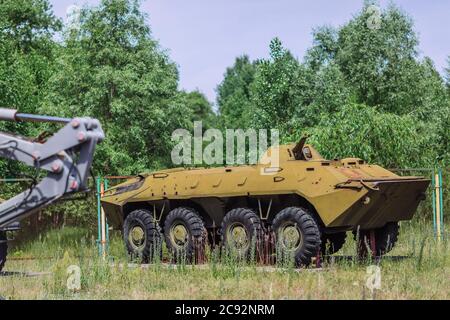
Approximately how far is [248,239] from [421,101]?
1022 inches

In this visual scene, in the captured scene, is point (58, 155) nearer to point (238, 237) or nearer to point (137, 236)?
point (238, 237)

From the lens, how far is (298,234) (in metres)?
13.6

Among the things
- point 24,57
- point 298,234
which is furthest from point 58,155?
point 24,57

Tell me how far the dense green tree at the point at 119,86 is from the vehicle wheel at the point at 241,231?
373 inches

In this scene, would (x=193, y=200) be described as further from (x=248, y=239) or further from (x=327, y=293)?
(x=327, y=293)

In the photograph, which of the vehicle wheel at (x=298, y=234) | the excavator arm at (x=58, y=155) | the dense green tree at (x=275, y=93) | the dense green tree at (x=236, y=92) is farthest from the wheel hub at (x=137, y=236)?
the dense green tree at (x=236, y=92)

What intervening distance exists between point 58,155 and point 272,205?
6.58 m

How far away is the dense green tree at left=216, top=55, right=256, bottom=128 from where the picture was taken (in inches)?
2025

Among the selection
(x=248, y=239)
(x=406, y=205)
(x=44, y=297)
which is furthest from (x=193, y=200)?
(x=44, y=297)

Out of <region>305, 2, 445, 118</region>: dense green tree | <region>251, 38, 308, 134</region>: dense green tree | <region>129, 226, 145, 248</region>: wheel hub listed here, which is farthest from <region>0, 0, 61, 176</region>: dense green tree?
<region>305, 2, 445, 118</region>: dense green tree

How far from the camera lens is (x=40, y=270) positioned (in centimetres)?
1466

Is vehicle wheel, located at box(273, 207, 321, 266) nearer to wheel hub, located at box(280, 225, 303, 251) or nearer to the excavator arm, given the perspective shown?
wheel hub, located at box(280, 225, 303, 251)
